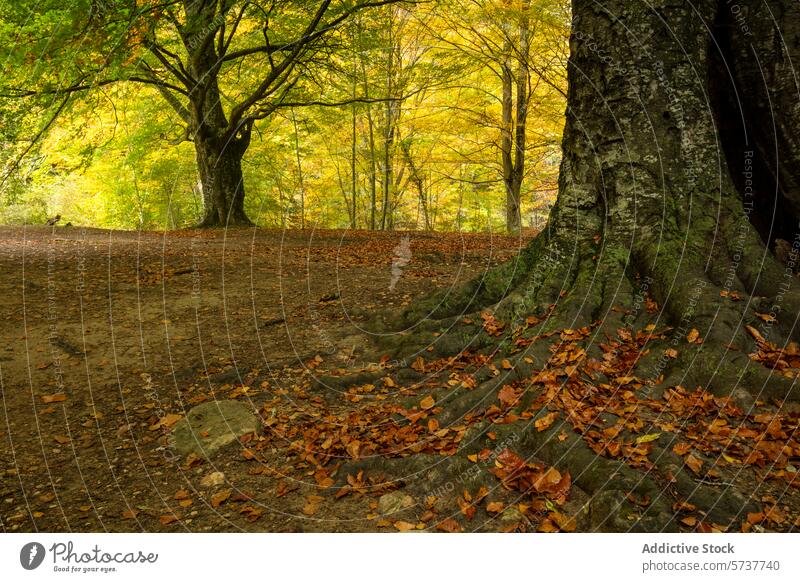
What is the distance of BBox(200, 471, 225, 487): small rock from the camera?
134 inches

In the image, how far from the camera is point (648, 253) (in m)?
4.33

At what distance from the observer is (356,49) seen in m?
13.3

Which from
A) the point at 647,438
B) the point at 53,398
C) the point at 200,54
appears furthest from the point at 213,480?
the point at 200,54

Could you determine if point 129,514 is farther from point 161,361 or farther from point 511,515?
point 161,361

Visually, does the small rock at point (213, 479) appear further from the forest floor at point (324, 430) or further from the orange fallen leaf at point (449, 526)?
the orange fallen leaf at point (449, 526)

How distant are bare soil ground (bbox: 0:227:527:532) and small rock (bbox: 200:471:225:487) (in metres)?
0.06

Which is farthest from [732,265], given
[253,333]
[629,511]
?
[253,333]

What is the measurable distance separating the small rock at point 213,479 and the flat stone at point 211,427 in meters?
0.27

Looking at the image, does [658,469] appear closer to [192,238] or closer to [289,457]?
[289,457]

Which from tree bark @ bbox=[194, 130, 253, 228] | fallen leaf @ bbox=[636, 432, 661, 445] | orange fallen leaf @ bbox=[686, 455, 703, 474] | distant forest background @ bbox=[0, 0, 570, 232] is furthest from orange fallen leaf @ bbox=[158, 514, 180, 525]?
tree bark @ bbox=[194, 130, 253, 228]
